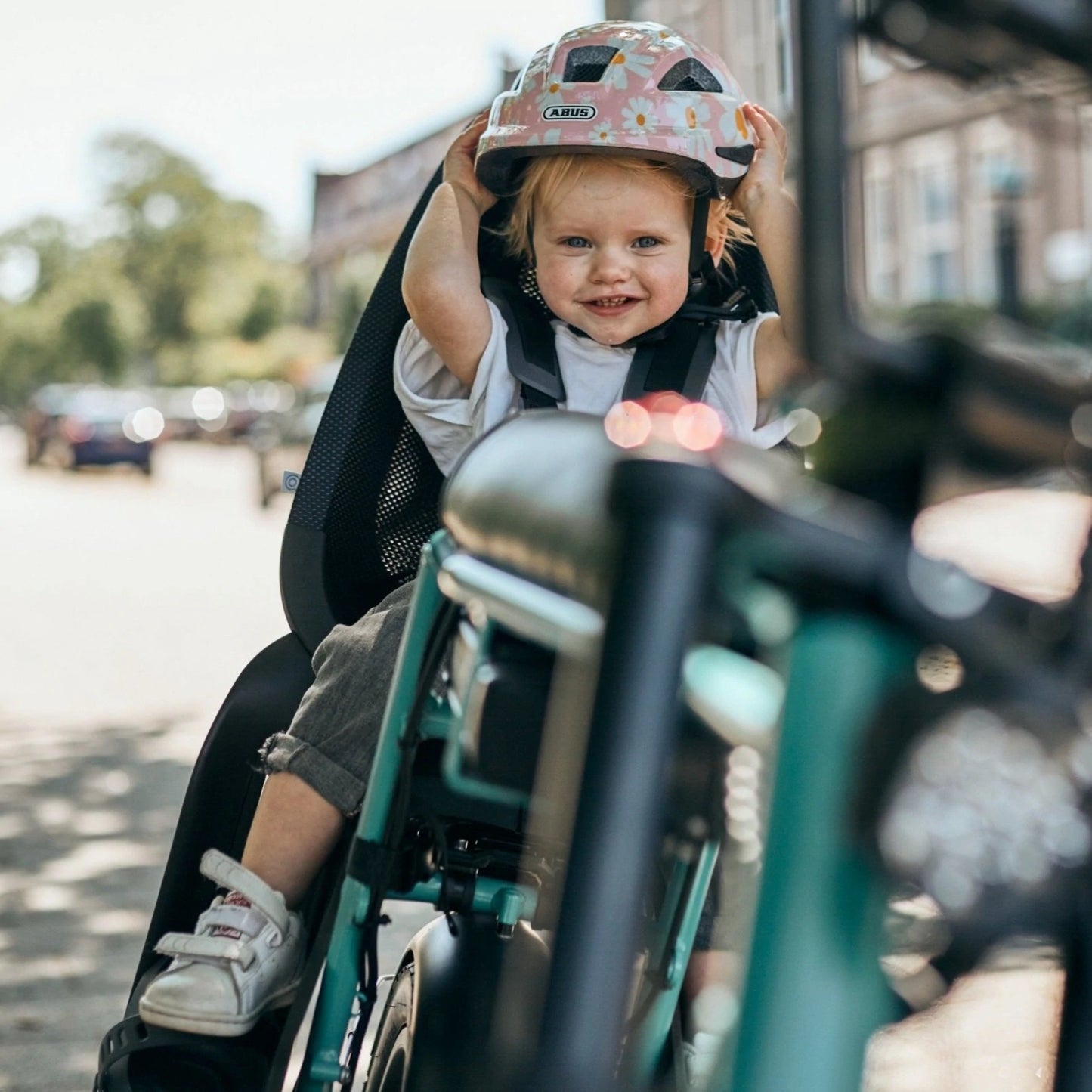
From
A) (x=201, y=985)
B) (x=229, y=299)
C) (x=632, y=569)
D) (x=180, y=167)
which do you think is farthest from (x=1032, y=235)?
(x=180, y=167)

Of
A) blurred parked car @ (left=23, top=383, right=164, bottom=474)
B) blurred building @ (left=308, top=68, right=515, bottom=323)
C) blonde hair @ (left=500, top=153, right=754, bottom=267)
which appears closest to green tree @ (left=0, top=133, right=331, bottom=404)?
blurred building @ (left=308, top=68, right=515, bottom=323)

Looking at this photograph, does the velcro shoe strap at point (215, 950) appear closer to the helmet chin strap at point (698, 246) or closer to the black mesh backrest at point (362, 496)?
the black mesh backrest at point (362, 496)

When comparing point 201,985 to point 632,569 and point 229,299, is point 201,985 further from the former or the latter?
point 229,299

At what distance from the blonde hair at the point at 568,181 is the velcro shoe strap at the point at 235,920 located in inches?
42.2

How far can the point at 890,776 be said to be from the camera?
693 millimetres

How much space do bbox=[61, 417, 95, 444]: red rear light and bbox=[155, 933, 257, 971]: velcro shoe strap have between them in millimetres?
30669

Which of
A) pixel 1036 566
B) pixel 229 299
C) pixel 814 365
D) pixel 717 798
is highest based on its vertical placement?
pixel 814 365

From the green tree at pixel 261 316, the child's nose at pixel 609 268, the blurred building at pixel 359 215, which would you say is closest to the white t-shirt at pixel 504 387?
the child's nose at pixel 609 268

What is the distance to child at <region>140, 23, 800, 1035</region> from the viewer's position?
6.61ft

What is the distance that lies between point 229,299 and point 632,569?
293 feet

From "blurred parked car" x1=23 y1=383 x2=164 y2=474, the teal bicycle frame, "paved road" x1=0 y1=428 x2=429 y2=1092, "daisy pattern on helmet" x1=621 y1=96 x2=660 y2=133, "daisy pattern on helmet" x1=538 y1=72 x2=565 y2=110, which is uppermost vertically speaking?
"daisy pattern on helmet" x1=538 y1=72 x2=565 y2=110

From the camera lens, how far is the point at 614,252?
237 centimetres

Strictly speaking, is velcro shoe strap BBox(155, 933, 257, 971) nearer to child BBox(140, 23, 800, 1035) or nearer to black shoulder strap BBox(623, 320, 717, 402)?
child BBox(140, 23, 800, 1035)

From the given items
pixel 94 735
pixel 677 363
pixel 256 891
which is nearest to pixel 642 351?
pixel 677 363
